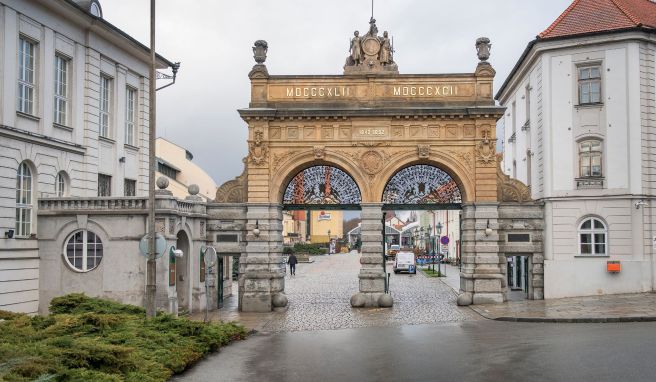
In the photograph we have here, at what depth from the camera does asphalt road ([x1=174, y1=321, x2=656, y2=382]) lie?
42.0ft

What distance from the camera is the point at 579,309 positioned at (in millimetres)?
22500

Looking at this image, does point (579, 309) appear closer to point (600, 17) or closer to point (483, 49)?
point (483, 49)

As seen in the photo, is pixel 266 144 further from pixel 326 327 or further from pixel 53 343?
Answer: pixel 53 343

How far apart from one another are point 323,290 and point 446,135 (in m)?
12.1

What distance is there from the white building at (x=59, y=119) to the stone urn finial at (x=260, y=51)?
5631 millimetres

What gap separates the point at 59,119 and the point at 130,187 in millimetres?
5745

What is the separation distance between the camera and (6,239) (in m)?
21.4

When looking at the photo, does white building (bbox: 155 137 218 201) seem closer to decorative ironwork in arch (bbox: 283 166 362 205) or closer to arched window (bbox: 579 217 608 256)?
decorative ironwork in arch (bbox: 283 166 362 205)

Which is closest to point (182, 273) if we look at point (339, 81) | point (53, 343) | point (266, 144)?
point (266, 144)

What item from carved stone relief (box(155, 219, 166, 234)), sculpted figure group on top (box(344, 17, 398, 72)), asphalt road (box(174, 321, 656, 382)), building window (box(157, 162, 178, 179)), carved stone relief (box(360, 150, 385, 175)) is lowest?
asphalt road (box(174, 321, 656, 382))

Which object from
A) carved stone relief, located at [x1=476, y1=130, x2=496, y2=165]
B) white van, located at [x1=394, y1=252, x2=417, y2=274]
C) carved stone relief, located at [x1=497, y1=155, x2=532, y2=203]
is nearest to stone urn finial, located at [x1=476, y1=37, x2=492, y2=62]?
carved stone relief, located at [x1=476, y1=130, x2=496, y2=165]

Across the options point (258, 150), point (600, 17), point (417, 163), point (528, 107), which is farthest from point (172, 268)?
point (600, 17)

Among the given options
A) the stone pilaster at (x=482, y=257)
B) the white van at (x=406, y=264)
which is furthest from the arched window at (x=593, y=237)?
the white van at (x=406, y=264)

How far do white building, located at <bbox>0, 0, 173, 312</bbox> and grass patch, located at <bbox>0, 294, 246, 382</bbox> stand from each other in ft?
17.3
